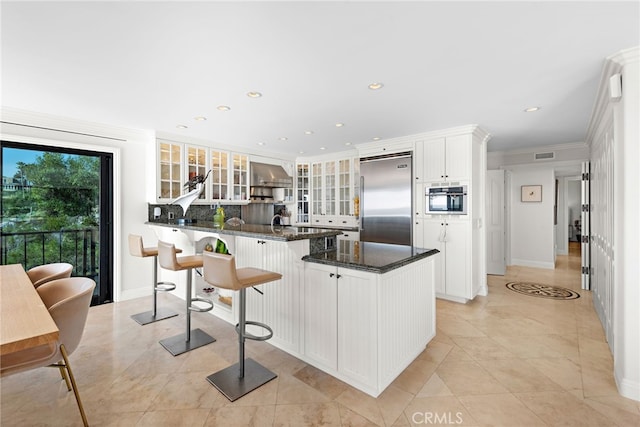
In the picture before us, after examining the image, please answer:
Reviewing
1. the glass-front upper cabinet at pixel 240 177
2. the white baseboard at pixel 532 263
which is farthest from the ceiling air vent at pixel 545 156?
the glass-front upper cabinet at pixel 240 177

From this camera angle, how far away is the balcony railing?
349 centimetres

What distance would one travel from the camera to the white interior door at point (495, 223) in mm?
5742

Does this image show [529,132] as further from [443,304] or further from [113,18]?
[113,18]

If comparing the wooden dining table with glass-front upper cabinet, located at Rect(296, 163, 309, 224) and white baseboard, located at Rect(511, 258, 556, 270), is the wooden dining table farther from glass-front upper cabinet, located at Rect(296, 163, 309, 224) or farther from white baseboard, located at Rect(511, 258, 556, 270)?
white baseboard, located at Rect(511, 258, 556, 270)

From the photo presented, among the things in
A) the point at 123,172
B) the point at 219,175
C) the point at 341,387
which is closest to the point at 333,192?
the point at 219,175

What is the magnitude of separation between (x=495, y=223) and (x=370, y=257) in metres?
4.65

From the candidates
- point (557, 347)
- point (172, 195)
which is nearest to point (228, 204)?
point (172, 195)

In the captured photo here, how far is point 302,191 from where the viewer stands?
6594 millimetres

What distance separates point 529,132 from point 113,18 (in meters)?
5.10

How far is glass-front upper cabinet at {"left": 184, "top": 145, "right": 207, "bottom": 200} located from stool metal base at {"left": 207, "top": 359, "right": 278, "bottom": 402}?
3059 millimetres

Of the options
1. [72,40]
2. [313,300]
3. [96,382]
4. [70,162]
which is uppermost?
[72,40]

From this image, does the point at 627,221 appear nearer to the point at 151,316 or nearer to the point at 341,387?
the point at 341,387

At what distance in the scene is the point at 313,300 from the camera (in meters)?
2.42

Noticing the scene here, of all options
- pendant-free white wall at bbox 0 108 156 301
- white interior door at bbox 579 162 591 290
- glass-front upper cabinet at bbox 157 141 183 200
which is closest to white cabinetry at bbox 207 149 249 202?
glass-front upper cabinet at bbox 157 141 183 200
